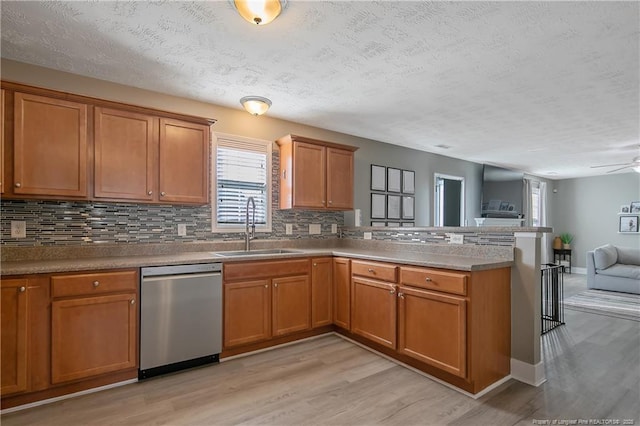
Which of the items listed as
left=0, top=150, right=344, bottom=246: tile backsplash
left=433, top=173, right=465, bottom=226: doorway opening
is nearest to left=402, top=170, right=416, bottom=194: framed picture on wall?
left=433, top=173, right=465, bottom=226: doorway opening

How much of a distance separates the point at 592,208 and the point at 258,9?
30.8 feet

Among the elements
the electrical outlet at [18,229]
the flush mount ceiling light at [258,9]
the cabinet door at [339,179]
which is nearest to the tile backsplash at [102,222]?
the electrical outlet at [18,229]

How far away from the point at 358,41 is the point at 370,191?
278 cm

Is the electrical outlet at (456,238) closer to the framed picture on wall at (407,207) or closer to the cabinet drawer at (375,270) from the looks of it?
the cabinet drawer at (375,270)

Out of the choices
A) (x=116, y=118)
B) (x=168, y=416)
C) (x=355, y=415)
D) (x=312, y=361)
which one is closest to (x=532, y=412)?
(x=355, y=415)

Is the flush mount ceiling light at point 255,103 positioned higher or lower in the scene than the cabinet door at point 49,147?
higher

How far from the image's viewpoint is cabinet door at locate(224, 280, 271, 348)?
2.83 metres

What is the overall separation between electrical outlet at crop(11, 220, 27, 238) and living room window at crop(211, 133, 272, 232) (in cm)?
145

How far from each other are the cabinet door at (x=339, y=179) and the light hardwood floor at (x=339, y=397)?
174cm

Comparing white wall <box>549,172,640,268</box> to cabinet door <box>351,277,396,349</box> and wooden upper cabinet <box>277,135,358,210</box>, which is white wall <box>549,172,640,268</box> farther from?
cabinet door <box>351,277,396,349</box>

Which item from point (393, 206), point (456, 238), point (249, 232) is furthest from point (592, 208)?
point (249, 232)

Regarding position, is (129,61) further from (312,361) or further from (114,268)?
(312,361)

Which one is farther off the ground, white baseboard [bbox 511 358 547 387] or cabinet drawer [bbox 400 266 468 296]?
cabinet drawer [bbox 400 266 468 296]

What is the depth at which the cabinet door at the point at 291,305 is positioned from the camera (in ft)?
10.1
